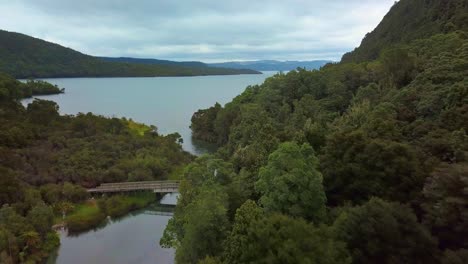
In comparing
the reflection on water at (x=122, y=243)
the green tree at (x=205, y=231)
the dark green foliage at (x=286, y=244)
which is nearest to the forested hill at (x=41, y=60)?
the reflection on water at (x=122, y=243)

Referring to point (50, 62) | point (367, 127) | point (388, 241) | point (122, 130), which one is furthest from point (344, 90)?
point (50, 62)

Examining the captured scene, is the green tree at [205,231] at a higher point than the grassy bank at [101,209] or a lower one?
higher

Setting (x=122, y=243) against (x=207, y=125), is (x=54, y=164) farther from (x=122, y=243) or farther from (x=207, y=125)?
(x=207, y=125)

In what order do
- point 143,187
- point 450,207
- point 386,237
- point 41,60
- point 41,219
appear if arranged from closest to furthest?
1. point 386,237
2. point 450,207
3. point 41,219
4. point 143,187
5. point 41,60

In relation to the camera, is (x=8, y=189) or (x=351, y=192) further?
(x=8, y=189)

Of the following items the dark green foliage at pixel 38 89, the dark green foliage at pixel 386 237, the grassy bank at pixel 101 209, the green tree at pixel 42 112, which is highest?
the dark green foliage at pixel 386 237

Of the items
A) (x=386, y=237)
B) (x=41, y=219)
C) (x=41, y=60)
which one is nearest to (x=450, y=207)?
(x=386, y=237)

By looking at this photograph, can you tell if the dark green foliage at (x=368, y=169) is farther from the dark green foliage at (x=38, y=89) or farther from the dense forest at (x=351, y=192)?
the dark green foliage at (x=38, y=89)

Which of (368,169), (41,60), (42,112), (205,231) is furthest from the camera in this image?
(41,60)
